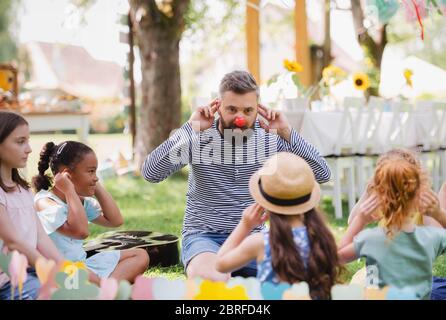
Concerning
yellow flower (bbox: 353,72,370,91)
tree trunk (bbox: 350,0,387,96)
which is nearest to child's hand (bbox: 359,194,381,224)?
yellow flower (bbox: 353,72,370,91)

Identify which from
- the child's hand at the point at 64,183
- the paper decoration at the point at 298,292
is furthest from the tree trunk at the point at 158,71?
the paper decoration at the point at 298,292

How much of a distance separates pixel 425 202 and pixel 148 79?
591cm

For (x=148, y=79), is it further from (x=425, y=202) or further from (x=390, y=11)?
(x=425, y=202)

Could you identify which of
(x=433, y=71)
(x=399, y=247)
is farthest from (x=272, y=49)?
(x=399, y=247)

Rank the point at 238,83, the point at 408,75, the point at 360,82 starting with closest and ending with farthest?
the point at 238,83 < the point at 360,82 < the point at 408,75

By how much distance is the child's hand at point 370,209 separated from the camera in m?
2.13

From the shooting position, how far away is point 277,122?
2809mm

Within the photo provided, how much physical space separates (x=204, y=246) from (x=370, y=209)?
746 mm

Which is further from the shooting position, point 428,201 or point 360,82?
point 360,82

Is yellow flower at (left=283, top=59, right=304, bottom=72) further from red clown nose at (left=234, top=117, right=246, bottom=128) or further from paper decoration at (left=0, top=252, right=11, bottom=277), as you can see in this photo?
paper decoration at (left=0, top=252, right=11, bottom=277)

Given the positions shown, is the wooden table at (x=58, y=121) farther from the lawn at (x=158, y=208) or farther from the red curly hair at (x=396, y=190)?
the red curly hair at (x=396, y=190)

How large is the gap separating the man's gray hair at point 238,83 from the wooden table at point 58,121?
13.8 feet

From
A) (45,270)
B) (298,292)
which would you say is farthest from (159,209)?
(298,292)

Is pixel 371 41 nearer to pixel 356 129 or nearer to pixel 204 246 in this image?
pixel 356 129
